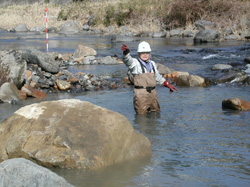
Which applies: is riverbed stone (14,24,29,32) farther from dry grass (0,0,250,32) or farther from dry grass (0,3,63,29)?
dry grass (0,0,250,32)

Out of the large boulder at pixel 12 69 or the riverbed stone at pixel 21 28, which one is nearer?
the large boulder at pixel 12 69

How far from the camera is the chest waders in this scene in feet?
28.5

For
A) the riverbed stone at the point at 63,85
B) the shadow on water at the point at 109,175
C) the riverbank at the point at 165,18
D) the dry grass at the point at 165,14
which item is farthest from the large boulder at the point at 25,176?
the dry grass at the point at 165,14

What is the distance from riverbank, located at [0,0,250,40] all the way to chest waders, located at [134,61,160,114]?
2012 centimetres

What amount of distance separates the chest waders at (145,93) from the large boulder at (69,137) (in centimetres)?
248

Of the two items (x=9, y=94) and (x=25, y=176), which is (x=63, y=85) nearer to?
(x=9, y=94)

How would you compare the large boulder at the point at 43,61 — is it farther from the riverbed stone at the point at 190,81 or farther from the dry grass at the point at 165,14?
the dry grass at the point at 165,14

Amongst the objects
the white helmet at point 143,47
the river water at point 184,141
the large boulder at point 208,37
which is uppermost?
the white helmet at point 143,47

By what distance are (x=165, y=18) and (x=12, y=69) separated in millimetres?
25038

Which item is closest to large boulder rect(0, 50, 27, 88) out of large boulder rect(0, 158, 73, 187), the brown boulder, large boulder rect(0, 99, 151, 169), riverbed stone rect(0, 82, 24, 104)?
the brown boulder

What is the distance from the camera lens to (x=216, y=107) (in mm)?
10148

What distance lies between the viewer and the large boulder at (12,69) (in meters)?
11.6

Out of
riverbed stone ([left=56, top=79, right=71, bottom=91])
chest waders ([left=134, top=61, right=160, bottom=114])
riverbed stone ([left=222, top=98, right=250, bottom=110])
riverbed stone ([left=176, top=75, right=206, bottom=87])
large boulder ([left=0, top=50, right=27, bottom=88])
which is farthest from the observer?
riverbed stone ([left=176, top=75, right=206, bottom=87])

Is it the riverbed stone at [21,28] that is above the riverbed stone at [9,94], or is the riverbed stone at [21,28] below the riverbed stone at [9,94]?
above
